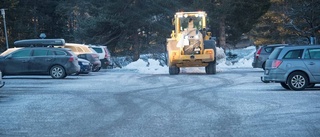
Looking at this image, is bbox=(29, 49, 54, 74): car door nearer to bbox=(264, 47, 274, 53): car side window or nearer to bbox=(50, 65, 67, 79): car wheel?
bbox=(50, 65, 67, 79): car wheel

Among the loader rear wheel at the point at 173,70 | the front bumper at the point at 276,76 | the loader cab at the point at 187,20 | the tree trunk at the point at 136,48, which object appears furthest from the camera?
the tree trunk at the point at 136,48

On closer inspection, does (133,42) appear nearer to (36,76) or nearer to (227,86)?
(36,76)

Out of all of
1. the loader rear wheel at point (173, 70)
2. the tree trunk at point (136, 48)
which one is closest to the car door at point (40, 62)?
the loader rear wheel at point (173, 70)

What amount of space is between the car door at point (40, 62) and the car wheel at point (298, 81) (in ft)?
37.8

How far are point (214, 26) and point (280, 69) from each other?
32.0 metres

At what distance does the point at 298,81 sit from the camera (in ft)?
59.8

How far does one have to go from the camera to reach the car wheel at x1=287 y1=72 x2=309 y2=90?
18203 millimetres

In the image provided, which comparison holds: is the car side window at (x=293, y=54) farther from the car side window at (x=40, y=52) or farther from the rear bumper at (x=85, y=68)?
the rear bumper at (x=85, y=68)

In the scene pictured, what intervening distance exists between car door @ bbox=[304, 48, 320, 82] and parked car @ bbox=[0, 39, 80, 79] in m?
11.3

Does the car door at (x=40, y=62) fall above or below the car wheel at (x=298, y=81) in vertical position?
above

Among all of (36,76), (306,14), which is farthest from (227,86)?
(306,14)

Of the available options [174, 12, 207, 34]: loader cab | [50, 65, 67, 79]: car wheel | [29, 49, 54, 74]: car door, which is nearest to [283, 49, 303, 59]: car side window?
[50, 65, 67, 79]: car wheel

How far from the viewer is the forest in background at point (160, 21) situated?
4497 centimetres

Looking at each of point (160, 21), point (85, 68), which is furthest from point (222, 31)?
point (85, 68)
